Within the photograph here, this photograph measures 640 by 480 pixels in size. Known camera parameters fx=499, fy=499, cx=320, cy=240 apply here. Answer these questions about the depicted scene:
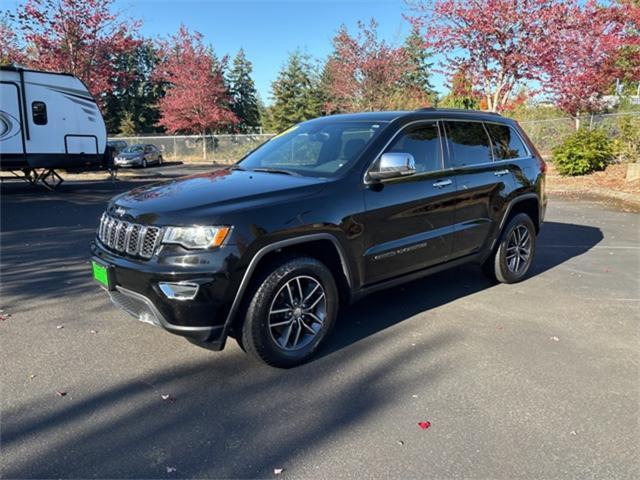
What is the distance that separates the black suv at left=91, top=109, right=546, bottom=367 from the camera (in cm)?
315

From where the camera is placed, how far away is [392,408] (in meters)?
3.08

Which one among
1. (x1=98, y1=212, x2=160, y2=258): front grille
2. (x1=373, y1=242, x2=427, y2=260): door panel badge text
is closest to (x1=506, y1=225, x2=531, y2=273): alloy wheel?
(x1=373, y1=242, x2=427, y2=260): door panel badge text

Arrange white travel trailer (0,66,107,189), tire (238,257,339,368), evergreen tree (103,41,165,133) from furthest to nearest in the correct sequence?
1. evergreen tree (103,41,165,133)
2. white travel trailer (0,66,107,189)
3. tire (238,257,339,368)

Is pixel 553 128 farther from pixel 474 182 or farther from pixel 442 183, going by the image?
pixel 442 183

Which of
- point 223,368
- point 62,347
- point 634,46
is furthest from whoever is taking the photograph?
point 634,46

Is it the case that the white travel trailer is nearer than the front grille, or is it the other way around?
the front grille

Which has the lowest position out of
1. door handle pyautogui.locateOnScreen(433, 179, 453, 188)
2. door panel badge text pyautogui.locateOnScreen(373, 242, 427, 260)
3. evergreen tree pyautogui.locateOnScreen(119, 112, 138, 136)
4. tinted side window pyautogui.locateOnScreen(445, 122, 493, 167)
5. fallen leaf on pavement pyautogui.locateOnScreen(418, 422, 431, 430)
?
fallen leaf on pavement pyautogui.locateOnScreen(418, 422, 431, 430)

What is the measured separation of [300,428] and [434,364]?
4.11ft

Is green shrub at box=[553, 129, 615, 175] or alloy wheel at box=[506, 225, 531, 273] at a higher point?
green shrub at box=[553, 129, 615, 175]

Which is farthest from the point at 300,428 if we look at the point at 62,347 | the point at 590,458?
the point at 62,347

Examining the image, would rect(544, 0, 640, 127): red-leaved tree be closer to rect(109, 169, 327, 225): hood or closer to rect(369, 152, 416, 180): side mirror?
rect(369, 152, 416, 180): side mirror

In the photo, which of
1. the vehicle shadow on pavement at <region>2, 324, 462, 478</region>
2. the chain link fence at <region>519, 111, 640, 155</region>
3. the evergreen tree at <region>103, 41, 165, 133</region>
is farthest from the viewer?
the evergreen tree at <region>103, 41, 165, 133</region>

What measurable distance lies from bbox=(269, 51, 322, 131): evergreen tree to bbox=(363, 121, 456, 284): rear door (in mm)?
45036

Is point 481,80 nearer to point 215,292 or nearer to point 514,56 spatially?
point 514,56
